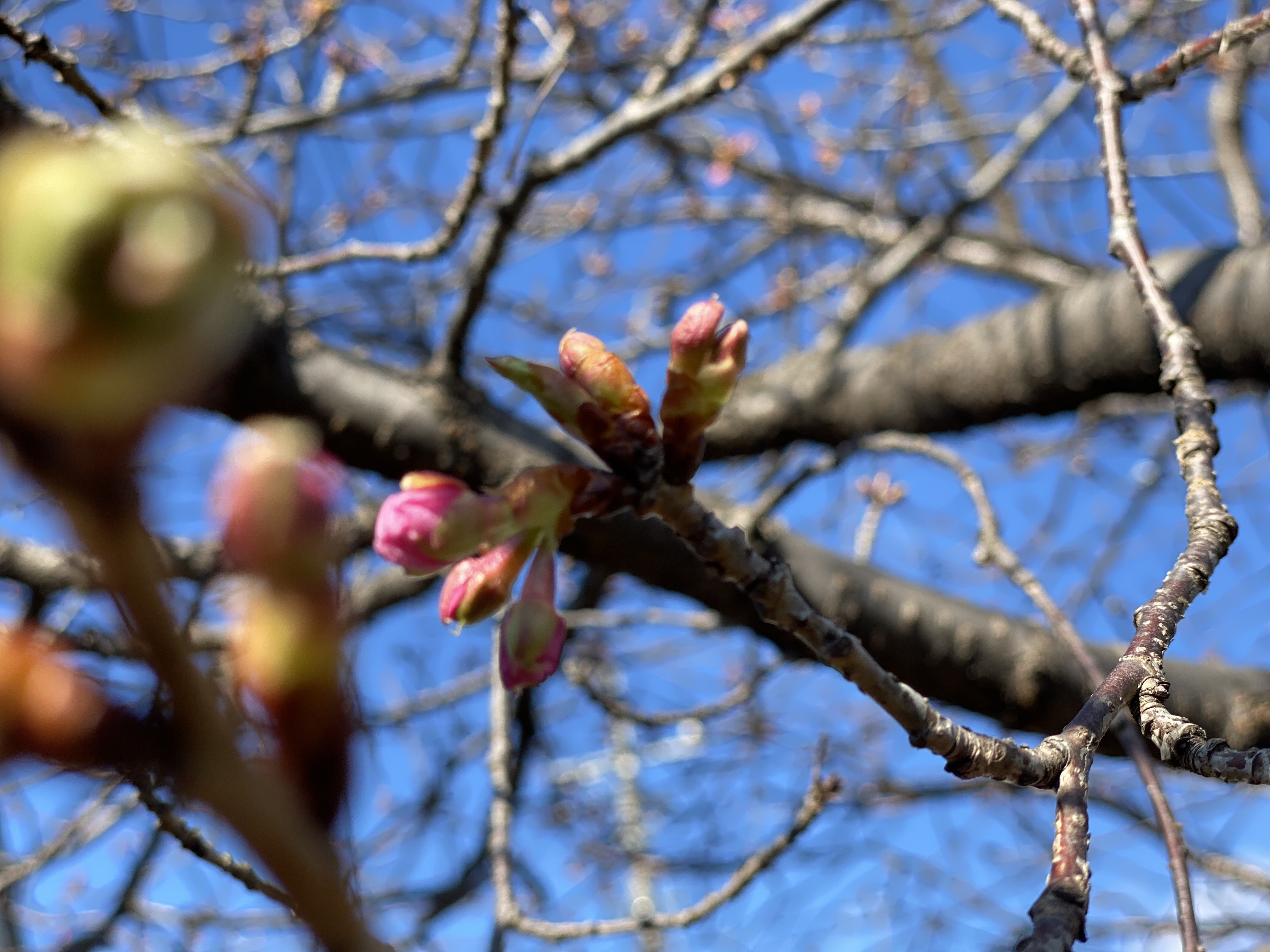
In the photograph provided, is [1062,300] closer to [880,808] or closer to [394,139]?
[880,808]

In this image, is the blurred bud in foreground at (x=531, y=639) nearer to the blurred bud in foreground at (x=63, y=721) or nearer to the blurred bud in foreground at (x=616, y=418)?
the blurred bud in foreground at (x=616, y=418)

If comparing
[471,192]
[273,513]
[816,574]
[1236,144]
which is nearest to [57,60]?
[471,192]

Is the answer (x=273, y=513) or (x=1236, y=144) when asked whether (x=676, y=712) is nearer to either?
(x=273, y=513)

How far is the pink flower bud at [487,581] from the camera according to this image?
2.32ft

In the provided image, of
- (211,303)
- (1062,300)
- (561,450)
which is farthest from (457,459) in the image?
(211,303)

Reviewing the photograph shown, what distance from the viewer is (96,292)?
16 cm

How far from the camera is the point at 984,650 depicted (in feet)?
6.17

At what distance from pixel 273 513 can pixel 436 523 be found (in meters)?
0.43

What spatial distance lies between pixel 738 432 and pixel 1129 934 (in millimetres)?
2336

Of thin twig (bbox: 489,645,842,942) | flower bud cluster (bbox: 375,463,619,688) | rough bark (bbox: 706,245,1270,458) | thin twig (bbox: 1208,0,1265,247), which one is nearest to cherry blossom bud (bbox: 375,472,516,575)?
flower bud cluster (bbox: 375,463,619,688)

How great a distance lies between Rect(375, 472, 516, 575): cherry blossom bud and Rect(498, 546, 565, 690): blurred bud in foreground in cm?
5

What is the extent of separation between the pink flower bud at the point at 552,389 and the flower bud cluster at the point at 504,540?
0.12ft

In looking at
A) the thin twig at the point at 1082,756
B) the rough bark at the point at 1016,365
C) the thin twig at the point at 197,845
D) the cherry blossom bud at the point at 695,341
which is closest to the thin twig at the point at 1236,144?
the rough bark at the point at 1016,365

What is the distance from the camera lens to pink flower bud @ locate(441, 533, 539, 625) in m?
0.71
